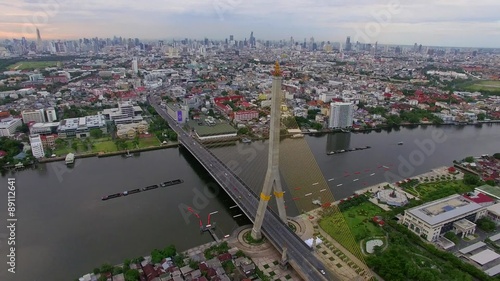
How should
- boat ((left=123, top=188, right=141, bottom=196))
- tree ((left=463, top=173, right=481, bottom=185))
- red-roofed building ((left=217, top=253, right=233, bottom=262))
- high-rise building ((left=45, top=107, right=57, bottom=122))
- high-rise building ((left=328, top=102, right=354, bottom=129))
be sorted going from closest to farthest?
red-roofed building ((left=217, top=253, right=233, bottom=262)) < boat ((left=123, top=188, right=141, bottom=196)) < tree ((left=463, top=173, right=481, bottom=185)) < high-rise building ((left=328, top=102, right=354, bottom=129)) < high-rise building ((left=45, top=107, right=57, bottom=122))

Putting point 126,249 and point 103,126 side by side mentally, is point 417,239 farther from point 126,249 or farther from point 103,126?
point 103,126

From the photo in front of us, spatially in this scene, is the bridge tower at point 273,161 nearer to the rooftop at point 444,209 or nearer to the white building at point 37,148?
the rooftop at point 444,209

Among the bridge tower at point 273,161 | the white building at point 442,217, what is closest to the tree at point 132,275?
the bridge tower at point 273,161

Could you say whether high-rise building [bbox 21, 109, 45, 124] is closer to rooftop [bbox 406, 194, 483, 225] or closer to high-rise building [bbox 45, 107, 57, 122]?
high-rise building [bbox 45, 107, 57, 122]

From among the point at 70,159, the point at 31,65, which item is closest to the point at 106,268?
the point at 70,159

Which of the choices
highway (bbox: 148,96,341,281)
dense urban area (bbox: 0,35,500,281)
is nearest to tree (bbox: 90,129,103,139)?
dense urban area (bbox: 0,35,500,281)

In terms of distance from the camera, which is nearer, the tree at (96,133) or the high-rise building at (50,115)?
the tree at (96,133)
